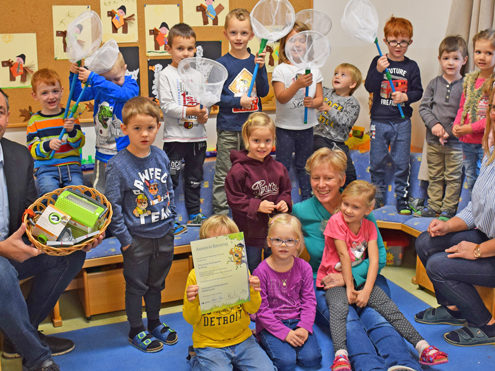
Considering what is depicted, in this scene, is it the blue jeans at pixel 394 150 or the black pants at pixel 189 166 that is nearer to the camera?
the black pants at pixel 189 166

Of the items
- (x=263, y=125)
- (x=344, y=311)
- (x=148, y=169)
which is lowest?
(x=344, y=311)

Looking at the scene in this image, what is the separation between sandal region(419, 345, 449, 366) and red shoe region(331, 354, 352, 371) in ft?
1.25

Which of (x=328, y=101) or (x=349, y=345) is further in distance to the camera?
(x=328, y=101)

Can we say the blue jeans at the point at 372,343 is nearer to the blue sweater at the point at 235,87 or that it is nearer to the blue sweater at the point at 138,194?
the blue sweater at the point at 138,194

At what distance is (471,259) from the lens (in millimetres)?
3133

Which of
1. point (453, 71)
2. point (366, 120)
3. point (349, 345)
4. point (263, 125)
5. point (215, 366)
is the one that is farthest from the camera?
point (366, 120)

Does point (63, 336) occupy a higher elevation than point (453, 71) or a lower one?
lower

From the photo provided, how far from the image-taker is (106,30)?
13.7 ft

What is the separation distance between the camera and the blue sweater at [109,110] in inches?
139

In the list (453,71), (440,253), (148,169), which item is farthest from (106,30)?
(440,253)

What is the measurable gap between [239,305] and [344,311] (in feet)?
2.03

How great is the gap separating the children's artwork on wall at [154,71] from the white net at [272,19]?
1.02 m

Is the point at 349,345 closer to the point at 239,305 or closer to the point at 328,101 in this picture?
the point at 239,305

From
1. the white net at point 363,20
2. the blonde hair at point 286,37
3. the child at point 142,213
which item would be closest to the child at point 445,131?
the white net at point 363,20
